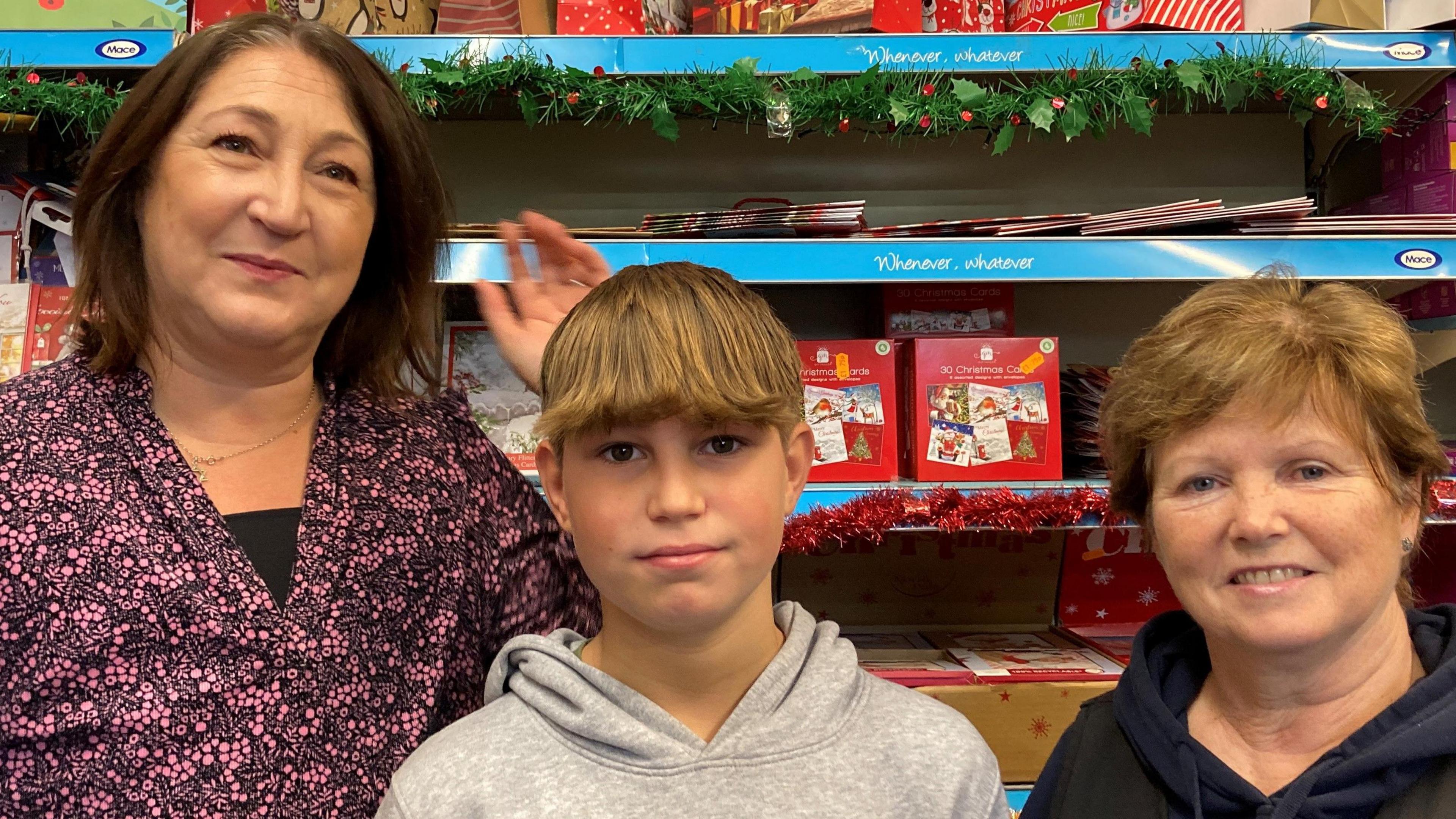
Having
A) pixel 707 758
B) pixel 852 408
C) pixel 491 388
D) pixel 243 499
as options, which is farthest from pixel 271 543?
pixel 852 408

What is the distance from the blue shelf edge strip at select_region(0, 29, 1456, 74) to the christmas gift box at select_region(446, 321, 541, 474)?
57 cm

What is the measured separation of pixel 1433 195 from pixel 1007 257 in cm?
102

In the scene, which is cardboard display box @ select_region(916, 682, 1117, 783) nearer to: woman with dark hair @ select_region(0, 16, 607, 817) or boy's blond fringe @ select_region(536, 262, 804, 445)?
woman with dark hair @ select_region(0, 16, 607, 817)

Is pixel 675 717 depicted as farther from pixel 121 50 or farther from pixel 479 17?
pixel 121 50

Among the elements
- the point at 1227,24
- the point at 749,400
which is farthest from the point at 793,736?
the point at 1227,24

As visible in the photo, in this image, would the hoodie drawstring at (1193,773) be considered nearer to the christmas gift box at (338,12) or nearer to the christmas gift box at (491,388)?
the christmas gift box at (491,388)

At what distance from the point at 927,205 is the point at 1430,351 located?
1.20 meters

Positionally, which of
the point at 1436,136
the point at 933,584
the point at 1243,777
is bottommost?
the point at 933,584

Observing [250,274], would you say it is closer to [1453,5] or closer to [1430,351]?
[1453,5]

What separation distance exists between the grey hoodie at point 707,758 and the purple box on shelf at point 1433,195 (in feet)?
6.08

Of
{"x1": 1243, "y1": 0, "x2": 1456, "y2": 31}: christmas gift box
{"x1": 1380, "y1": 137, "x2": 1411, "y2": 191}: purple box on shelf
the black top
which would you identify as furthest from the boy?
{"x1": 1380, "y1": 137, "x2": 1411, "y2": 191}: purple box on shelf

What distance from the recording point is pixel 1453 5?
2047mm

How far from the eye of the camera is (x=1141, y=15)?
2088 mm

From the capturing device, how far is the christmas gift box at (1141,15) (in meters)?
2.09
